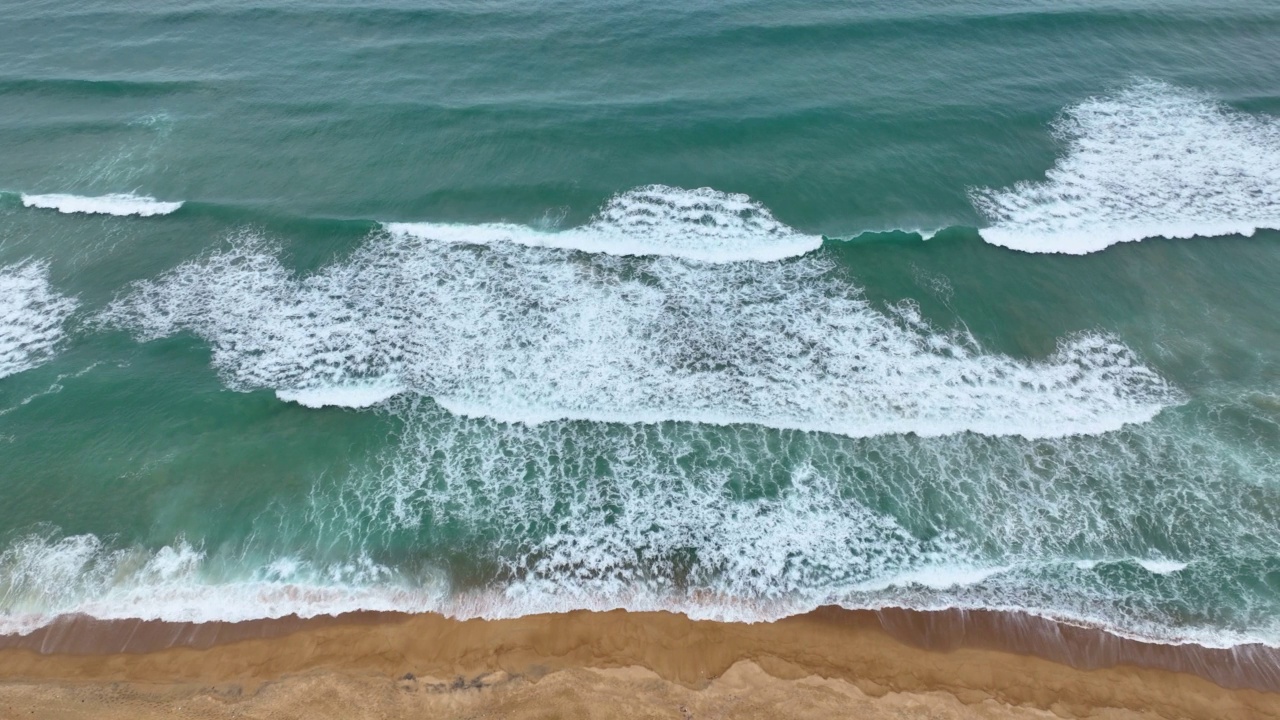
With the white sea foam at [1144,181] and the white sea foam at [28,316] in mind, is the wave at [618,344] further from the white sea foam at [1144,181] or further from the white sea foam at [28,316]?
the white sea foam at [1144,181]

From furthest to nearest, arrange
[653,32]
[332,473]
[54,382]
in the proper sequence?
[653,32], [54,382], [332,473]

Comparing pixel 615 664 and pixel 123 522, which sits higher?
pixel 123 522

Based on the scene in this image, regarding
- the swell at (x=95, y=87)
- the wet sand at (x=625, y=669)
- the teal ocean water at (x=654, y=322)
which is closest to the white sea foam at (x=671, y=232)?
the teal ocean water at (x=654, y=322)

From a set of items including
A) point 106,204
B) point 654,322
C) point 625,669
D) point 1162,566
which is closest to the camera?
point 625,669

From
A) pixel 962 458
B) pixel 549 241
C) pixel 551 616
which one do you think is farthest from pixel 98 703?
pixel 962 458

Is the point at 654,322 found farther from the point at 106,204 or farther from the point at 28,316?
the point at 106,204

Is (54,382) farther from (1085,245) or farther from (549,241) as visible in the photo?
(1085,245)

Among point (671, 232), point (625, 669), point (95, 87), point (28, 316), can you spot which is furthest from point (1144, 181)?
point (95, 87)
